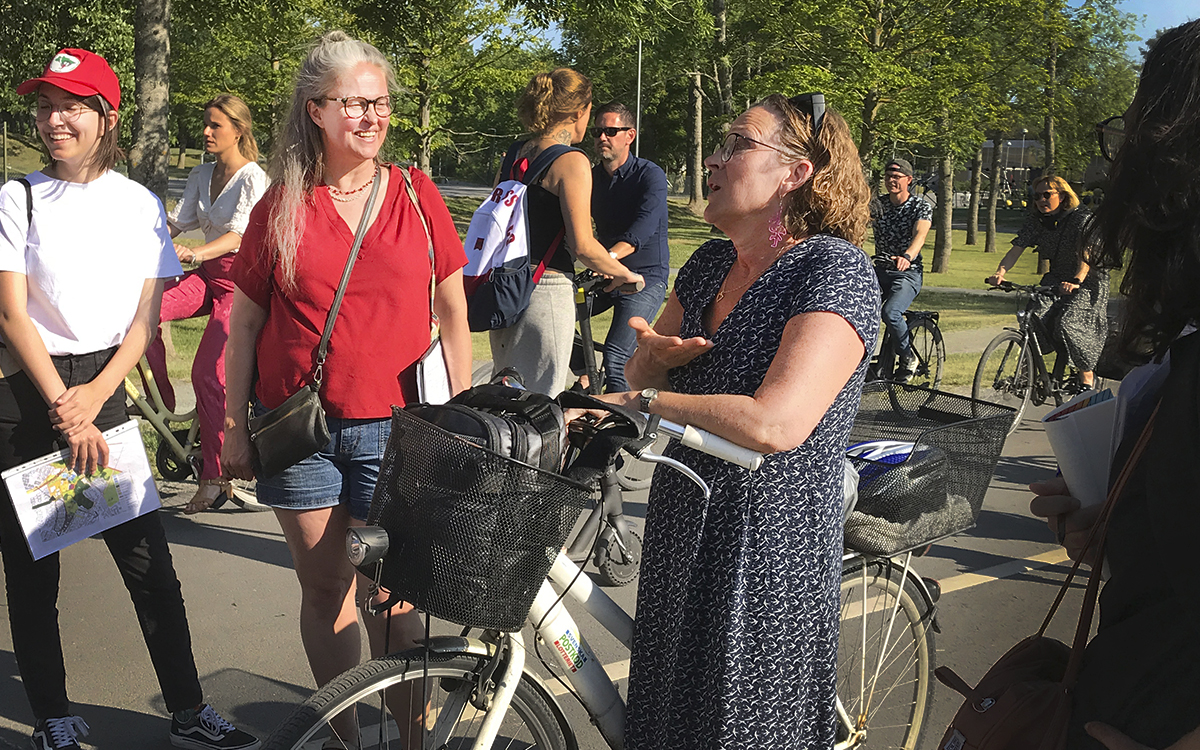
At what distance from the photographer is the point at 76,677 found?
12.4 ft

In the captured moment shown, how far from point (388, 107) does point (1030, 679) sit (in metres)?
2.11

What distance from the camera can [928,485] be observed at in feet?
8.38

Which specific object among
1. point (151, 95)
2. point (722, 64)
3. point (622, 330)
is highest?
point (722, 64)

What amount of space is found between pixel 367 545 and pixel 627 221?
4.87 metres

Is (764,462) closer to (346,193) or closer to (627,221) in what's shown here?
(346,193)

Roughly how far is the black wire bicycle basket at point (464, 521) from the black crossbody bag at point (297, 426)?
2.68 ft

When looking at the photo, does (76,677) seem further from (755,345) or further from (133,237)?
(755,345)

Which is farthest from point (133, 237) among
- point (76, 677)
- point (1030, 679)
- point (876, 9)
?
point (876, 9)

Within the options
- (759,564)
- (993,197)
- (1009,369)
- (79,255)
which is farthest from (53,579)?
(993,197)

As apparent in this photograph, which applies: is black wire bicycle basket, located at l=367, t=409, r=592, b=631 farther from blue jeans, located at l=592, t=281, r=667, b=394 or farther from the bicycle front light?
blue jeans, located at l=592, t=281, r=667, b=394

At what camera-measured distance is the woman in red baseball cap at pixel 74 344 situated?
3.07 metres

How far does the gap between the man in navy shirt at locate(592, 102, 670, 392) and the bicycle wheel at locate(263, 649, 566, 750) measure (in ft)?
13.4

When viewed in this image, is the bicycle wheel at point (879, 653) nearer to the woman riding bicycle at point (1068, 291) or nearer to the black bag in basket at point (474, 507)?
the black bag in basket at point (474, 507)

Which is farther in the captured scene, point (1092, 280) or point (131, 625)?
point (1092, 280)
